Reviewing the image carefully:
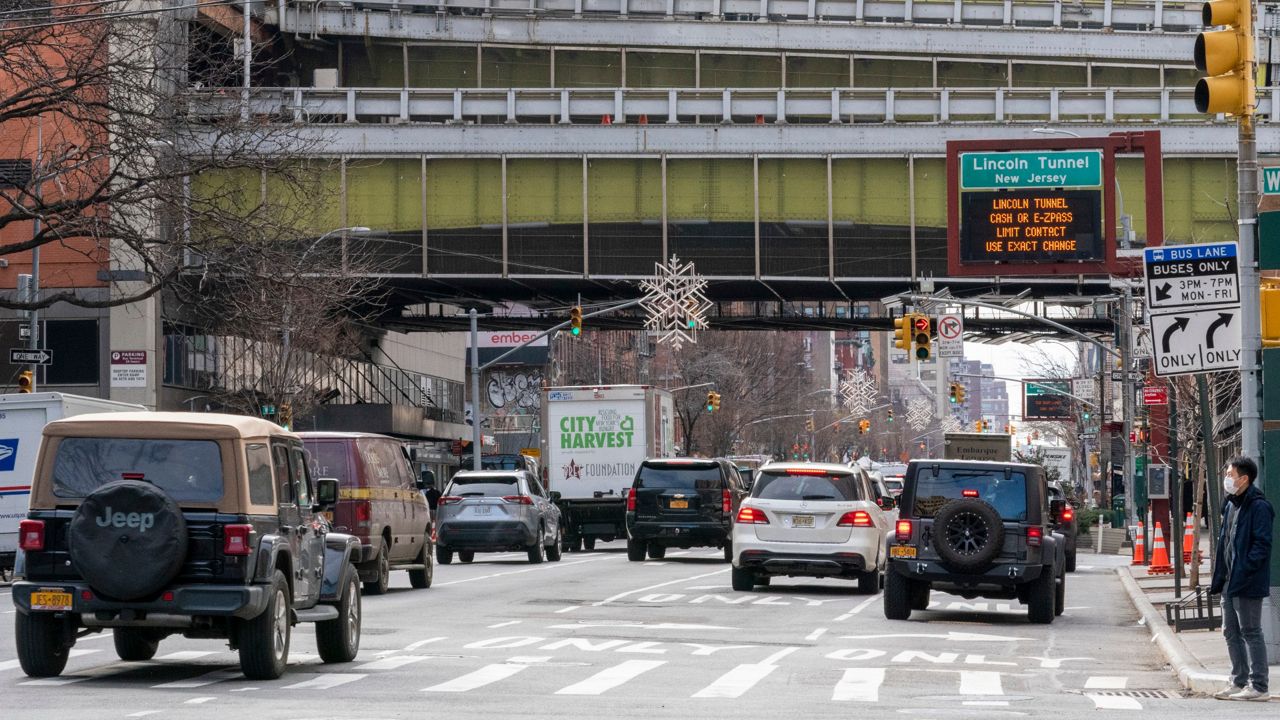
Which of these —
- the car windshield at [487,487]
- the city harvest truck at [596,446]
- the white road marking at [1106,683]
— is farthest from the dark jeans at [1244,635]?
the city harvest truck at [596,446]

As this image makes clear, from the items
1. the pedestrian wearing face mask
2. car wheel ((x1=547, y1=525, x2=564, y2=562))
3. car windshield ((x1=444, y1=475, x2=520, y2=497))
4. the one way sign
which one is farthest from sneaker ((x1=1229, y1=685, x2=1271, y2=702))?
car wheel ((x1=547, y1=525, x2=564, y2=562))

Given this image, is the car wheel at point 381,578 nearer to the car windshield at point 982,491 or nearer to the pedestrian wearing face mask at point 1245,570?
the car windshield at point 982,491

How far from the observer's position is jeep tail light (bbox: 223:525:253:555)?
1394 cm

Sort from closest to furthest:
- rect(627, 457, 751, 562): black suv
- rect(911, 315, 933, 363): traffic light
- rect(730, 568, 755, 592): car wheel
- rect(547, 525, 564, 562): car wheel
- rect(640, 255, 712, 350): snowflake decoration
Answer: rect(730, 568, 755, 592): car wheel, rect(627, 457, 751, 562): black suv, rect(547, 525, 564, 562): car wheel, rect(911, 315, 933, 363): traffic light, rect(640, 255, 712, 350): snowflake decoration

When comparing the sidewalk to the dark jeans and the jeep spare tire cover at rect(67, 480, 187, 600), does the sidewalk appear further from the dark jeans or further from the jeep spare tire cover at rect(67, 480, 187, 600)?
the jeep spare tire cover at rect(67, 480, 187, 600)

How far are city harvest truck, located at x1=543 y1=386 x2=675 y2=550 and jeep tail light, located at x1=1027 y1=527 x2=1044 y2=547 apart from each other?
21584mm

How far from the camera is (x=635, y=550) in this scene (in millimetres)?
37562

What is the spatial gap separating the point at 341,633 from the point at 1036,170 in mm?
23490

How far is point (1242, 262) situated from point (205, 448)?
8769 mm

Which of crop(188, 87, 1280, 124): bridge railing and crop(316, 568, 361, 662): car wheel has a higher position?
crop(188, 87, 1280, 124): bridge railing

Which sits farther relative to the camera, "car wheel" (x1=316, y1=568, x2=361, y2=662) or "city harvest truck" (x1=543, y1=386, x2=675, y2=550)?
"city harvest truck" (x1=543, y1=386, x2=675, y2=550)

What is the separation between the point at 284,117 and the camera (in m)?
46.1

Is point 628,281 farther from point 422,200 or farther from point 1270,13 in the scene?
point 1270,13

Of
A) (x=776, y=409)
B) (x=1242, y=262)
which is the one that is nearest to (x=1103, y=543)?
(x=1242, y=262)
